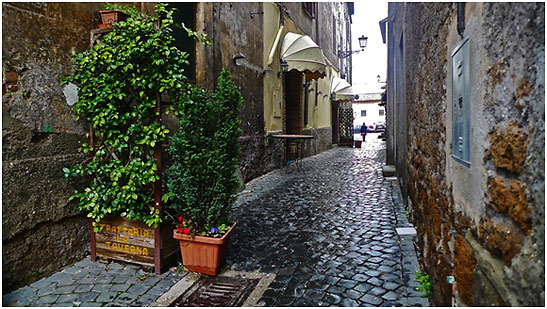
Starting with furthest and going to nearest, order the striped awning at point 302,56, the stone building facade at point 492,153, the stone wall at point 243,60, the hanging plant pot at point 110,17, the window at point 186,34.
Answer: the striped awning at point 302,56
the stone wall at point 243,60
the window at point 186,34
the hanging plant pot at point 110,17
the stone building facade at point 492,153

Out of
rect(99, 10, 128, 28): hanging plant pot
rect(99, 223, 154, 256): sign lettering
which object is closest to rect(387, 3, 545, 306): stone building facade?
rect(99, 223, 154, 256): sign lettering

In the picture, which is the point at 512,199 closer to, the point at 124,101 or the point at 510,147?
the point at 510,147

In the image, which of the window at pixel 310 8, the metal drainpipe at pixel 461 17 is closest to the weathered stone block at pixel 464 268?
the metal drainpipe at pixel 461 17

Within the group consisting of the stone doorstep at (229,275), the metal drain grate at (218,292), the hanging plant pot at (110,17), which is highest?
the hanging plant pot at (110,17)

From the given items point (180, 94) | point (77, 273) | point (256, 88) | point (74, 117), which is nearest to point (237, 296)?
point (77, 273)

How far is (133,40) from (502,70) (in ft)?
10.4

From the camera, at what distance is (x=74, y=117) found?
3820mm

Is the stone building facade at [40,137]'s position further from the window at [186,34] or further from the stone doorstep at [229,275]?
the stone doorstep at [229,275]

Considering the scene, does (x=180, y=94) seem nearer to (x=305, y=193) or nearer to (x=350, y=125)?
(x=305, y=193)

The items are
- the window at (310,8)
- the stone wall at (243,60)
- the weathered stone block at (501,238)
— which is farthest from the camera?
the window at (310,8)

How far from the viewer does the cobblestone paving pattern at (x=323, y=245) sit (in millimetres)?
3105

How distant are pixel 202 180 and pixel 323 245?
158 centimetres

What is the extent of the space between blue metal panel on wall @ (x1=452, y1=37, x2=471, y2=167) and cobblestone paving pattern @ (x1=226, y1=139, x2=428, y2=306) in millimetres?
1535

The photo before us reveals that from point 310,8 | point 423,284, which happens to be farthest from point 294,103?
point 423,284
